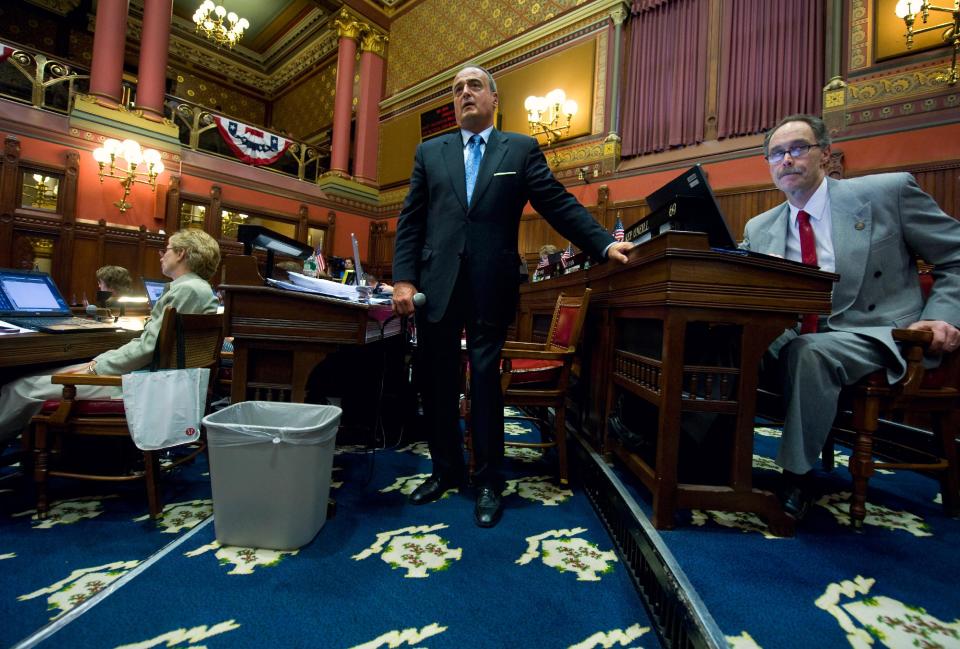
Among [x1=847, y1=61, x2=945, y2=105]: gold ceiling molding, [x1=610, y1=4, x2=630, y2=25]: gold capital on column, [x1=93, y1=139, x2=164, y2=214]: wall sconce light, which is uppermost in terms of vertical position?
[x1=610, y1=4, x2=630, y2=25]: gold capital on column

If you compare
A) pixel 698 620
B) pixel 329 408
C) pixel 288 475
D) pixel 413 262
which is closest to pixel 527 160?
pixel 413 262

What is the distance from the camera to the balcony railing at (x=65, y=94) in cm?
636

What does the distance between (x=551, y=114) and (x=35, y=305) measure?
6.50m

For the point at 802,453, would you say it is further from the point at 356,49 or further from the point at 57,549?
the point at 356,49

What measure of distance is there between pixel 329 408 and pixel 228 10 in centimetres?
1331

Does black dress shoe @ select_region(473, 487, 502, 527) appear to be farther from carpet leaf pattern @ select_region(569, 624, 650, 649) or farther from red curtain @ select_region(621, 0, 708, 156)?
red curtain @ select_region(621, 0, 708, 156)

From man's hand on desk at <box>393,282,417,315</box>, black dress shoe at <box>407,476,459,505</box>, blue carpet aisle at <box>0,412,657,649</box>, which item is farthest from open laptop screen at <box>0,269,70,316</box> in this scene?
black dress shoe at <box>407,476,459,505</box>

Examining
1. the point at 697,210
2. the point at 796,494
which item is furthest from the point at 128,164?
the point at 796,494

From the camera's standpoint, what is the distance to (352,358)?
2719mm

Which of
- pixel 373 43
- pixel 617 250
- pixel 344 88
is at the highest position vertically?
pixel 373 43

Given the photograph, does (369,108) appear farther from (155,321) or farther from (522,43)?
(155,321)

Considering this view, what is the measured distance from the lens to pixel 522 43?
7.43 m

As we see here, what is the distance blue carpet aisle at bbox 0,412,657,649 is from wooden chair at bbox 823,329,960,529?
94cm

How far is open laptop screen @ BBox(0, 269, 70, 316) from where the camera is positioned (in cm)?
189
